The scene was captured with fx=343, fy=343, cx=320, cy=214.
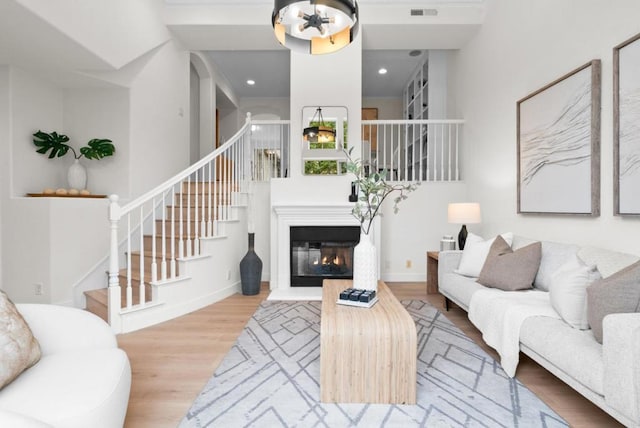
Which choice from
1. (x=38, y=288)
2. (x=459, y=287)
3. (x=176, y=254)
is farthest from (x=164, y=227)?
(x=459, y=287)

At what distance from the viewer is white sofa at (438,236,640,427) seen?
1356 millimetres

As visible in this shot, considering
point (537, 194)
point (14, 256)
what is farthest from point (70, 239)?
point (537, 194)

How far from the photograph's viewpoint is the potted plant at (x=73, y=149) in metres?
3.64

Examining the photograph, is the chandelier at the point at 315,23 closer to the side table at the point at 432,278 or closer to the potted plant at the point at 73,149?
the potted plant at the point at 73,149

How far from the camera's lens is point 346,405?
6.08 feet

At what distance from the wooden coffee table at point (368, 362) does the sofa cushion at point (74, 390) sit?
0.96 metres

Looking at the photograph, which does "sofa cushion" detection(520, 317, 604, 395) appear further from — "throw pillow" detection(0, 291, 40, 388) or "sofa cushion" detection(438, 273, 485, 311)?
"throw pillow" detection(0, 291, 40, 388)

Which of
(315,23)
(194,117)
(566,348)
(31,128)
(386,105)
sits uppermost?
(386,105)

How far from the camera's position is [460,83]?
5.08 m

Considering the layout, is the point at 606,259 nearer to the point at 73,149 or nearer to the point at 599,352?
the point at 599,352

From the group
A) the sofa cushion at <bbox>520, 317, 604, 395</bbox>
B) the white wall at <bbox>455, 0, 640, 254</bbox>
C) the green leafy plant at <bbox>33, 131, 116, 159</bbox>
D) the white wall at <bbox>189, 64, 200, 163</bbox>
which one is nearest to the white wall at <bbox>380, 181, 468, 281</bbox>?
the white wall at <bbox>455, 0, 640, 254</bbox>

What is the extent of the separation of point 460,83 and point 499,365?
13.6 feet

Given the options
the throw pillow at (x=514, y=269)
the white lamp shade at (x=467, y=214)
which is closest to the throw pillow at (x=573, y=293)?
the throw pillow at (x=514, y=269)

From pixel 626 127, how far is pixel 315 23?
213 centimetres
